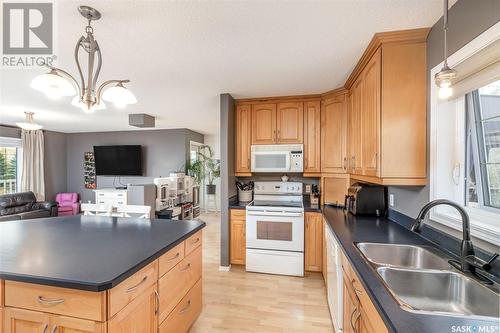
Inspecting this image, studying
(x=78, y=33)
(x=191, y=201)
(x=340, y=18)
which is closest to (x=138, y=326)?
(x=78, y=33)

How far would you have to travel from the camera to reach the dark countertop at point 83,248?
103 centimetres

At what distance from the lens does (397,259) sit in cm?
151

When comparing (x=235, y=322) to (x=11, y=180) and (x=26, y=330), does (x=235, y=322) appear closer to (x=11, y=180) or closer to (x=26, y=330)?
(x=26, y=330)

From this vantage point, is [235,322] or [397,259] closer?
[397,259]

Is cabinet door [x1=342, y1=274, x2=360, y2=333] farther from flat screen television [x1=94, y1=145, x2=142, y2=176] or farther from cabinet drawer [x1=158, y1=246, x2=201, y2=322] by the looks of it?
flat screen television [x1=94, y1=145, x2=142, y2=176]

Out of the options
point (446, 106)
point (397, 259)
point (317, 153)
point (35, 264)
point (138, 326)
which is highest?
point (446, 106)

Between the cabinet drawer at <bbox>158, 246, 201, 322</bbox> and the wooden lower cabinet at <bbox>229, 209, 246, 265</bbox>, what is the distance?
1.06 m

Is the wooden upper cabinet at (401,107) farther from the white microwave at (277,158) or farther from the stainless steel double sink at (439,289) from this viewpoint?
the white microwave at (277,158)

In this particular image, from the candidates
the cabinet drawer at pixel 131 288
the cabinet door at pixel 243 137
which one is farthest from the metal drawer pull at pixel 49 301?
the cabinet door at pixel 243 137

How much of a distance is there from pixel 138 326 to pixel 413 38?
2.65 m

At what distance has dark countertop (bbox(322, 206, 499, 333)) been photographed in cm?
77

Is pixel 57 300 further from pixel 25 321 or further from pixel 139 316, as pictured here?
pixel 139 316

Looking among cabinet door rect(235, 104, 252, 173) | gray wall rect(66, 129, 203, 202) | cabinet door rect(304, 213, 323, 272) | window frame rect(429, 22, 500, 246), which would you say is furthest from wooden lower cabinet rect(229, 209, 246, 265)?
gray wall rect(66, 129, 203, 202)

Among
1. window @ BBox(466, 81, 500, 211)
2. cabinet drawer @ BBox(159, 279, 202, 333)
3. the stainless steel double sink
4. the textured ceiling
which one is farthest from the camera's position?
cabinet drawer @ BBox(159, 279, 202, 333)
